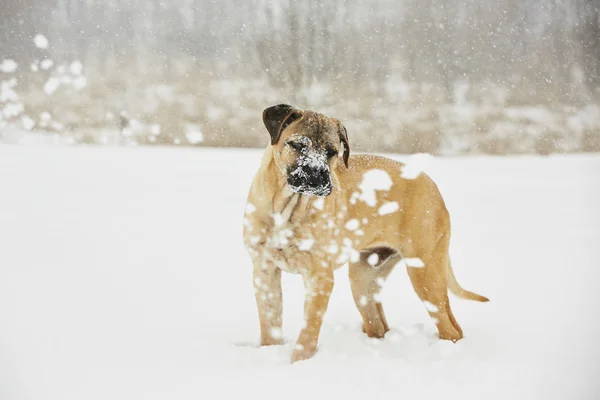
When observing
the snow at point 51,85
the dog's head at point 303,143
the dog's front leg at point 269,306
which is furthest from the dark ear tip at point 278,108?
the snow at point 51,85

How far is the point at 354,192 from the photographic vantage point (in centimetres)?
153

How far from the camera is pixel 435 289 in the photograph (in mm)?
1554

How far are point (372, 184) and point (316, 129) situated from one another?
308mm

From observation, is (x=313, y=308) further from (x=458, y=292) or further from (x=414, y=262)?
(x=458, y=292)

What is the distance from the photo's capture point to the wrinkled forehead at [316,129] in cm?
133

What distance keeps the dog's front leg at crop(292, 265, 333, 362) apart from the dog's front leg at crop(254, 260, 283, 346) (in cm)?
14

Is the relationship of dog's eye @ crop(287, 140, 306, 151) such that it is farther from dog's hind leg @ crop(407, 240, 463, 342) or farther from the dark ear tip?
dog's hind leg @ crop(407, 240, 463, 342)

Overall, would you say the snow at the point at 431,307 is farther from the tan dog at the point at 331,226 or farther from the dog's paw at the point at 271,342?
the dog's paw at the point at 271,342

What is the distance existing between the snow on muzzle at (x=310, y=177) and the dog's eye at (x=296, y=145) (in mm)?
35

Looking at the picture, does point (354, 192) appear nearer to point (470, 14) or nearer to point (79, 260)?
Answer: point (470, 14)

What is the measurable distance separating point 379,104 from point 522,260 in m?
0.82

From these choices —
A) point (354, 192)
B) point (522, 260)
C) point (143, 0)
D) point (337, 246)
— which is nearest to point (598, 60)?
point (522, 260)

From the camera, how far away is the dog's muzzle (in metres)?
1.21

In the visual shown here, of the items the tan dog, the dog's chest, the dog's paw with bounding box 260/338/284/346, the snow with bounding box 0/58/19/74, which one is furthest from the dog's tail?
the snow with bounding box 0/58/19/74
